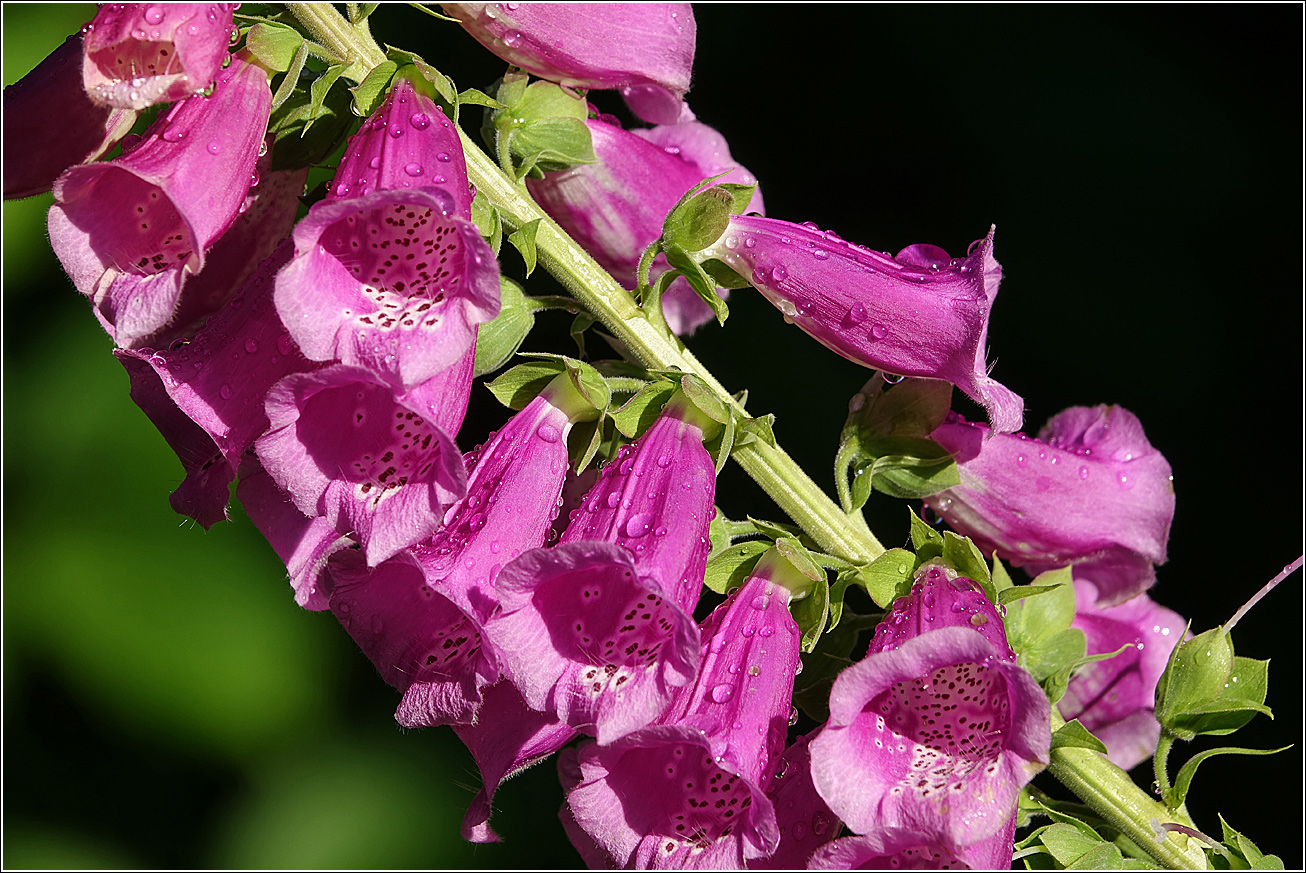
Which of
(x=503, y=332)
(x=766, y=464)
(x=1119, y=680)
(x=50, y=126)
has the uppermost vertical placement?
(x=50, y=126)

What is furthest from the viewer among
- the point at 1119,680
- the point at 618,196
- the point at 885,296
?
the point at 1119,680

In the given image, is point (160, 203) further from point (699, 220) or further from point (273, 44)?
point (699, 220)

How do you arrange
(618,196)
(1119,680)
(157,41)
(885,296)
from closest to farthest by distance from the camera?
1. (157,41)
2. (885,296)
3. (618,196)
4. (1119,680)

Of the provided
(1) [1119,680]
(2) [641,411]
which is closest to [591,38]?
(2) [641,411]

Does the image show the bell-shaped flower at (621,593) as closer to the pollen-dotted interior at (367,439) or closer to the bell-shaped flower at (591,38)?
the pollen-dotted interior at (367,439)

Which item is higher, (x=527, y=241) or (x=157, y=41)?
(x=157, y=41)

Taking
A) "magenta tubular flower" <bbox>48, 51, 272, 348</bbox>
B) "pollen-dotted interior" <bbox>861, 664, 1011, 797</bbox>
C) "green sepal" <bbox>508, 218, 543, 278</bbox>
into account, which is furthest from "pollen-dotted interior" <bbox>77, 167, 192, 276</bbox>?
"pollen-dotted interior" <bbox>861, 664, 1011, 797</bbox>
